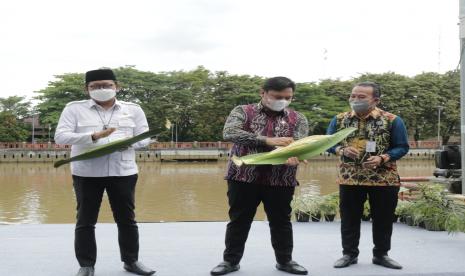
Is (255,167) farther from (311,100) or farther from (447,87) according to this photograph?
(447,87)

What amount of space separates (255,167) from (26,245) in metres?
1.71

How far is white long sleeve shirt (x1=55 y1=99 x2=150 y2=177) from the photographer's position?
8.68 ft

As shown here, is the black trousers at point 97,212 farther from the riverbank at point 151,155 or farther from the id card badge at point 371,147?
the riverbank at point 151,155

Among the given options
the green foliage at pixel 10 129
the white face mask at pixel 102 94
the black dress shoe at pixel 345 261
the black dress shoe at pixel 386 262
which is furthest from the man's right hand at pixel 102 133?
the green foliage at pixel 10 129

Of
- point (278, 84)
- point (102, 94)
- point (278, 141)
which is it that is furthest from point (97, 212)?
point (278, 84)

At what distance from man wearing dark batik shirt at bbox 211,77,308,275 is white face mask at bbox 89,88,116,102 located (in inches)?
25.4

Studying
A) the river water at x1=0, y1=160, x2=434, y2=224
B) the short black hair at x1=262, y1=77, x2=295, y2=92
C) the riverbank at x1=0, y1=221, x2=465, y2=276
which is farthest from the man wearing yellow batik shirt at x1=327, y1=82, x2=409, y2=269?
the river water at x1=0, y1=160, x2=434, y2=224

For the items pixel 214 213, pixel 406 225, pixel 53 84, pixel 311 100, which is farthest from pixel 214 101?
pixel 406 225

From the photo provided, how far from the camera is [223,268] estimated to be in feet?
8.89

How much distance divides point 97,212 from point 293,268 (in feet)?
3.56

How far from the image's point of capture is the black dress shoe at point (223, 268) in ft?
8.83

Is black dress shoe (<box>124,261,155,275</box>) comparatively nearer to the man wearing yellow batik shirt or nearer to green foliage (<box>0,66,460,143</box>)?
the man wearing yellow batik shirt

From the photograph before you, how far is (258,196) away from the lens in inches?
112

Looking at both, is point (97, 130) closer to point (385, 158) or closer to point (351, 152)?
point (351, 152)
